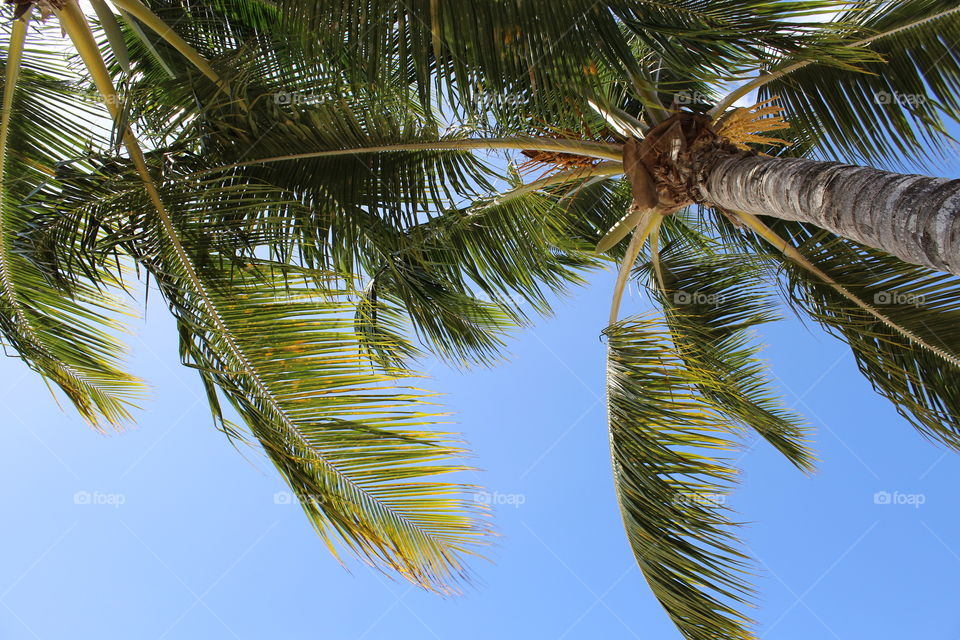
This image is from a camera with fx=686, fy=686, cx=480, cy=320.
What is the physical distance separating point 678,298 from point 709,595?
93.2 inches

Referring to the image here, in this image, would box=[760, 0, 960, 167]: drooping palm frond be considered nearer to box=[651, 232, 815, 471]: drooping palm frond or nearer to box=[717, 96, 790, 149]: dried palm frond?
box=[717, 96, 790, 149]: dried palm frond

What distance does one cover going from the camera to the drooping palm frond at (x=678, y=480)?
13.4 feet

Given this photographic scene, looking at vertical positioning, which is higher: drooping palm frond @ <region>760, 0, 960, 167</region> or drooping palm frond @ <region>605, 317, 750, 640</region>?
drooping palm frond @ <region>760, 0, 960, 167</region>

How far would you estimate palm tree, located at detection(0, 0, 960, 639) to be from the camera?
3.22m

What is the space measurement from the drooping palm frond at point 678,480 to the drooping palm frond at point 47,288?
10.8ft

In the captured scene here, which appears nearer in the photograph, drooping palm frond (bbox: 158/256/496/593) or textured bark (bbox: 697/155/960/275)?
textured bark (bbox: 697/155/960/275)

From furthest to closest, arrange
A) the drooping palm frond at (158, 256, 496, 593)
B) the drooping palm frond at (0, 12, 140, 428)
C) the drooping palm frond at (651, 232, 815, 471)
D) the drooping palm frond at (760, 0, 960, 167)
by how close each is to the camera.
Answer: the drooping palm frond at (651, 232, 815, 471) < the drooping palm frond at (0, 12, 140, 428) < the drooping palm frond at (760, 0, 960, 167) < the drooping palm frond at (158, 256, 496, 593)

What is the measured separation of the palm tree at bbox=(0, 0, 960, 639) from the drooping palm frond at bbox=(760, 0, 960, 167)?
1 centimetres

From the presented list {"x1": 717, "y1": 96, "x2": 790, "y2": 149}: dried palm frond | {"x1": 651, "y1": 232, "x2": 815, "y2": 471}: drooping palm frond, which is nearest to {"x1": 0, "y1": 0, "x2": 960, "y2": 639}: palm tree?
{"x1": 717, "y1": 96, "x2": 790, "y2": 149}: dried palm frond

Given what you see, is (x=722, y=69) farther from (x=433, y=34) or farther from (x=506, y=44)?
(x=433, y=34)

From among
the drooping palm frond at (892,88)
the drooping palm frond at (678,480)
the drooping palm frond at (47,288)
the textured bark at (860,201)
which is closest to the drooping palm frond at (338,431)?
the drooping palm frond at (47,288)

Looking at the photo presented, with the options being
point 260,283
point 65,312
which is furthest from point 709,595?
point 65,312

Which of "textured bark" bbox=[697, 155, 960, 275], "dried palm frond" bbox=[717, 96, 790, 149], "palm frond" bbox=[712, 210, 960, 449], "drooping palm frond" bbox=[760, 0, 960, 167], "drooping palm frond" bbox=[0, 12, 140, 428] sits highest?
"drooping palm frond" bbox=[760, 0, 960, 167]

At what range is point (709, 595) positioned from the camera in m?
4.12
